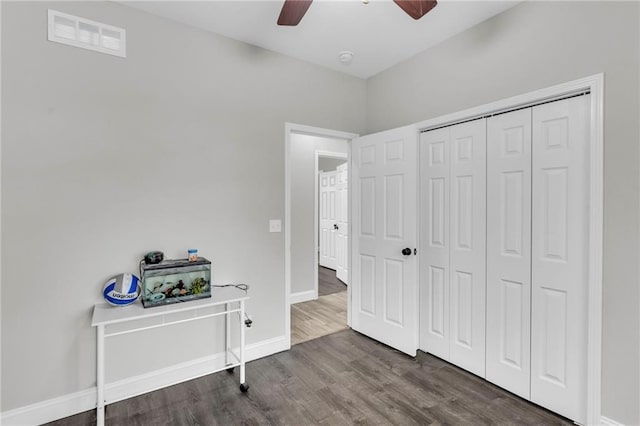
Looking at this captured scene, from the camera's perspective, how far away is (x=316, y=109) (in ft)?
10.5

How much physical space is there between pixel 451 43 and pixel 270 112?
165cm

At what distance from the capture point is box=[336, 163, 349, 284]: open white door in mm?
5816

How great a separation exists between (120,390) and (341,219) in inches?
174

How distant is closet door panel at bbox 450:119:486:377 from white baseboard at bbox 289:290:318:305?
2.29m

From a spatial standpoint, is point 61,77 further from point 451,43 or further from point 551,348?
point 551,348

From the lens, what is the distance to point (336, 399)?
7.34 feet

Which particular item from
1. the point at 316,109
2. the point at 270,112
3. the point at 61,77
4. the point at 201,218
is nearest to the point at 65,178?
the point at 61,77

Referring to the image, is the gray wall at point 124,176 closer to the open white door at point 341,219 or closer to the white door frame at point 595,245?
the white door frame at point 595,245

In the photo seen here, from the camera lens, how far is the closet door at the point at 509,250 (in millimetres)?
2201

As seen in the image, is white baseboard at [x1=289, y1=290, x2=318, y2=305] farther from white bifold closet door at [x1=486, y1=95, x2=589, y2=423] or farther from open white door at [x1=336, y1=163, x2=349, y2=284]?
white bifold closet door at [x1=486, y1=95, x2=589, y2=423]

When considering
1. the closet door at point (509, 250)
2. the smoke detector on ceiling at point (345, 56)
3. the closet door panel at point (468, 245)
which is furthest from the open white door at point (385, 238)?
the smoke detector on ceiling at point (345, 56)

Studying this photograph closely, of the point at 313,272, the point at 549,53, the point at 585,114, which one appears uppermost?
the point at 549,53

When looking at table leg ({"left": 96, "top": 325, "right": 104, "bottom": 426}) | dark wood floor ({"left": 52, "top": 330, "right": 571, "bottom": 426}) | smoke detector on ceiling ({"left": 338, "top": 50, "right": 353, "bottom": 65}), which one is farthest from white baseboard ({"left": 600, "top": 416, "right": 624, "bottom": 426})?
smoke detector on ceiling ({"left": 338, "top": 50, "right": 353, "bottom": 65})

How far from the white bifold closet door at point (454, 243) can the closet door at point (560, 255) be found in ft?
1.24
